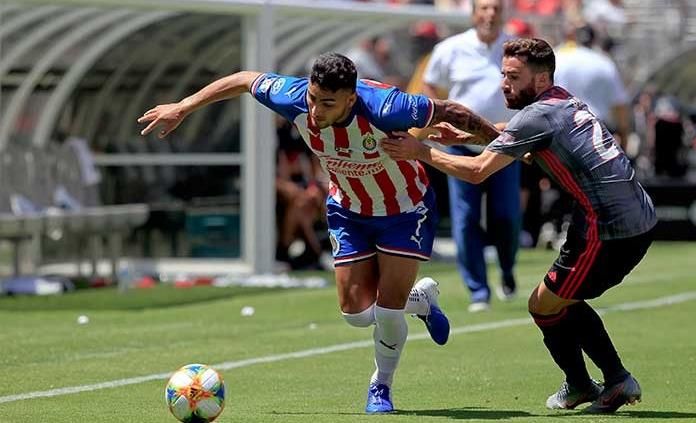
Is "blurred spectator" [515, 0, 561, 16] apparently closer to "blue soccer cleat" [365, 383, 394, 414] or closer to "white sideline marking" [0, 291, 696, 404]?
"white sideline marking" [0, 291, 696, 404]

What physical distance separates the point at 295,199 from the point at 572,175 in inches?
433

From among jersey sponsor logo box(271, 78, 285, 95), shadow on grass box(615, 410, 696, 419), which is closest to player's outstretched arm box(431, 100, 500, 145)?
jersey sponsor logo box(271, 78, 285, 95)

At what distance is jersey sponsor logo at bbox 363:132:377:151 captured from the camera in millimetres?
8180

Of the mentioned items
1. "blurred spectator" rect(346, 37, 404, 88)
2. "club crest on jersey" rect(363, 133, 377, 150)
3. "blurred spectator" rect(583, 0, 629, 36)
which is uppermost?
"club crest on jersey" rect(363, 133, 377, 150)

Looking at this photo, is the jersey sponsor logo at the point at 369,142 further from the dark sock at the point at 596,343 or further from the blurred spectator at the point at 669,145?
the blurred spectator at the point at 669,145

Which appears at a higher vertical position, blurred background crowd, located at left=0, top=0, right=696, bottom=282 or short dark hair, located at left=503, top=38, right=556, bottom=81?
short dark hair, located at left=503, top=38, right=556, bottom=81

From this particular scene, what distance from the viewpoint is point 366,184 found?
855 centimetres

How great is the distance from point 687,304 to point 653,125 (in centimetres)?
1484

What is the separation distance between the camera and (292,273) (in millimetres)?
18328

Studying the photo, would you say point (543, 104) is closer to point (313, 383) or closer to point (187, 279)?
point (313, 383)

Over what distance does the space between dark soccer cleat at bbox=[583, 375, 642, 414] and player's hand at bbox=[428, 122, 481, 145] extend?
1398 millimetres

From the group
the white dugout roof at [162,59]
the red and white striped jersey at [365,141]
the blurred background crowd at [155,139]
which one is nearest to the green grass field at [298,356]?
the red and white striped jersey at [365,141]

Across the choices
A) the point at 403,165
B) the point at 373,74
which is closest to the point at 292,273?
the point at 373,74

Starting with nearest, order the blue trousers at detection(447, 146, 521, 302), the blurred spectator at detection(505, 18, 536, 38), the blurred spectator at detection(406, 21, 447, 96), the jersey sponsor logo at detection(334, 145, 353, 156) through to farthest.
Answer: the jersey sponsor logo at detection(334, 145, 353, 156) → the blue trousers at detection(447, 146, 521, 302) → the blurred spectator at detection(505, 18, 536, 38) → the blurred spectator at detection(406, 21, 447, 96)
